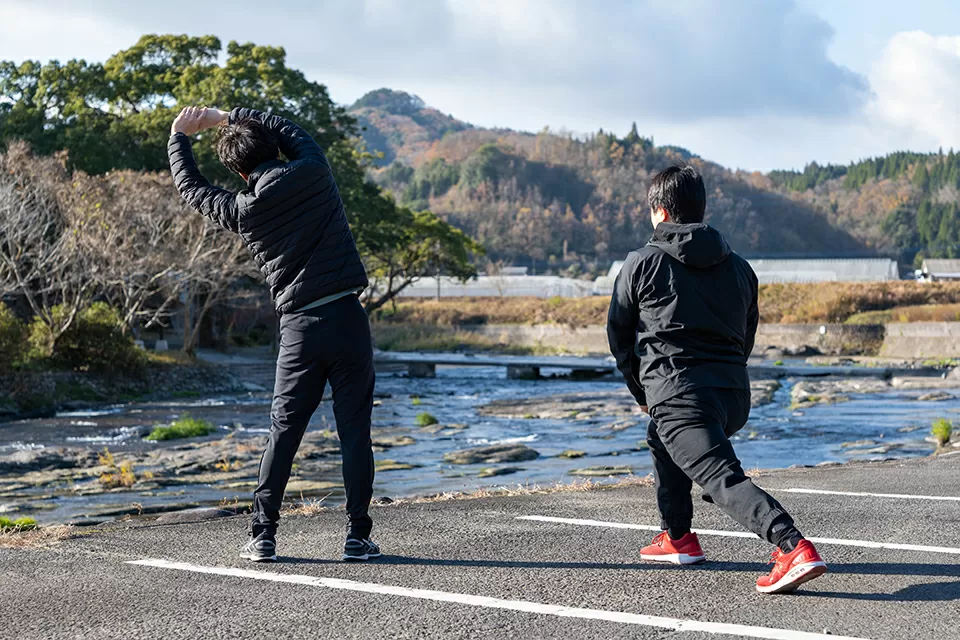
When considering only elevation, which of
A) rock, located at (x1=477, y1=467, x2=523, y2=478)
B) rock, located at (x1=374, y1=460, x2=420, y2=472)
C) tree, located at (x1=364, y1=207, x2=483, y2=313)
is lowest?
rock, located at (x1=374, y1=460, x2=420, y2=472)

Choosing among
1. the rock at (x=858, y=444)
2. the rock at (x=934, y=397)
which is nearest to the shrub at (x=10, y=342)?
the rock at (x=858, y=444)

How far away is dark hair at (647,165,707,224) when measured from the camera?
4.94m

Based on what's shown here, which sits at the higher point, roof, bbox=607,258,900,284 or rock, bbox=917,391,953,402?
roof, bbox=607,258,900,284

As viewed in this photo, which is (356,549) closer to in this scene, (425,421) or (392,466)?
(392,466)

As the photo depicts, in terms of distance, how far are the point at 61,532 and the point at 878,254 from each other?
151819 millimetres

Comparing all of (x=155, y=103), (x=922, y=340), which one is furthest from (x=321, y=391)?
(x=922, y=340)

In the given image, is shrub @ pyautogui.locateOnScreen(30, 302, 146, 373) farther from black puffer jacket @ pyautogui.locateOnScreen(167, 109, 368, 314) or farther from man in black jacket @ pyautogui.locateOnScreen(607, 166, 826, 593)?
man in black jacket @ pyautogui.locateOnScreen(607, 166, 826, 593)

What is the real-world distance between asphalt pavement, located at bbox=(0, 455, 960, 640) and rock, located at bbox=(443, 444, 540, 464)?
9680mm

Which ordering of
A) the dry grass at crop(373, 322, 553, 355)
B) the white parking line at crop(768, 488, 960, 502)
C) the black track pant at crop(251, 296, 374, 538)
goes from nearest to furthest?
the black track pant at crop(251, 296, 374, 538) < the white parking line at crop(768, 488, 960, 502) < the dry grass at crop(373, 322, 553, 355)

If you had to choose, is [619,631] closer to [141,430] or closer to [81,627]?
[81,627]

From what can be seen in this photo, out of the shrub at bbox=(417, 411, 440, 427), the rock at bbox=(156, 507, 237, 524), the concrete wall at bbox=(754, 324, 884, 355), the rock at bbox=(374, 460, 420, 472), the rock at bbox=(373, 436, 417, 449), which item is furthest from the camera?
the concrete wall at bbox=(754, 324, 884, 355)

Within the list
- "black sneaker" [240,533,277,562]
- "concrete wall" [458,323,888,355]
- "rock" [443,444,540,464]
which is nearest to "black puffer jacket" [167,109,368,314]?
"black sneaker" [240,533,277,562]

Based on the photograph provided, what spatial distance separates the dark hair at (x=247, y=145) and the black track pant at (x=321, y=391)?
79 cm

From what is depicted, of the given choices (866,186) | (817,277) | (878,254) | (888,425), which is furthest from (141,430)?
(866,186)
